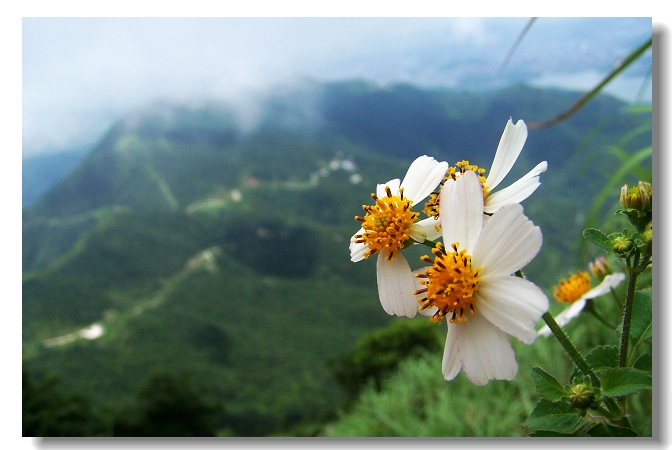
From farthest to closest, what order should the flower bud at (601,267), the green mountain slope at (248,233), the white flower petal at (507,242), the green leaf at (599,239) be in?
the green mountain slope at (248,233) → the flower bud at (601,267) → the green leaf at (599,239) → the white flower petal at (507,242)

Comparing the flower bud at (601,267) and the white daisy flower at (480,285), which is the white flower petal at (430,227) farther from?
the flower bud at (601,267)

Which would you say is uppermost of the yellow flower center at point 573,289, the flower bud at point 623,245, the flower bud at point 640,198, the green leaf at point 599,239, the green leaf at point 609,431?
the flower bud at point 640,198

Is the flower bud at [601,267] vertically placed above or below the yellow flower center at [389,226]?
below

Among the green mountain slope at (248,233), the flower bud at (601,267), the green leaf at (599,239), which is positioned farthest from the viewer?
the green mountain slope at (248,233)

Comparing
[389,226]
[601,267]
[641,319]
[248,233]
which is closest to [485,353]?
[389,226]

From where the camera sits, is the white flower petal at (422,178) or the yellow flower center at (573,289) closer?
the white flower petal at (422,178)

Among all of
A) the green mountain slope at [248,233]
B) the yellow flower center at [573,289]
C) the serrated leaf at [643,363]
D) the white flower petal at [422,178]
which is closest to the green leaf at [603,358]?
the serrated leaf at [643,363]
